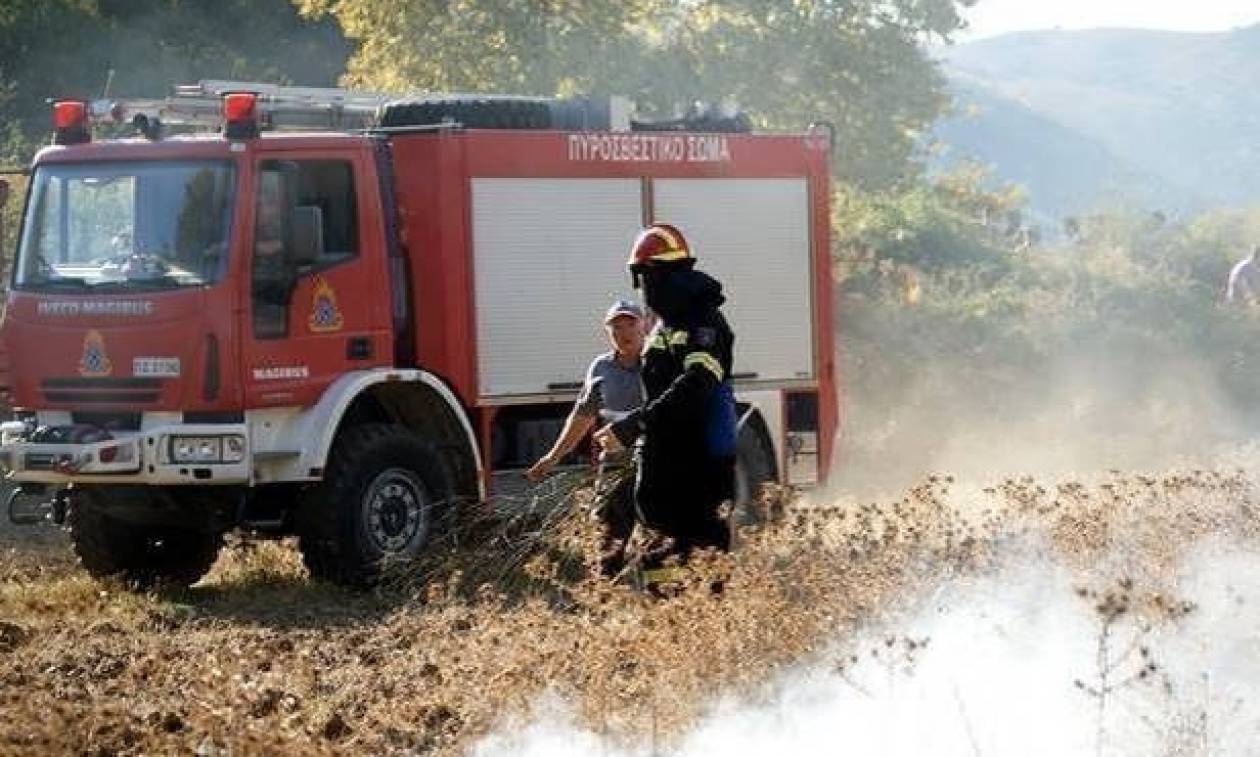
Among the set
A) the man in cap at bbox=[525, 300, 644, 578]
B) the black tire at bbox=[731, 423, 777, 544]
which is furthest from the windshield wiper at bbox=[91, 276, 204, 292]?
the black tire at bbox=[731, 423, 777, 544]

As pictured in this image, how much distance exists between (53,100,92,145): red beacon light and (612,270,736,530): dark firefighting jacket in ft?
15.5

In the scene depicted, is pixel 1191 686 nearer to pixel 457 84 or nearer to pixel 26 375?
pixel 26 375

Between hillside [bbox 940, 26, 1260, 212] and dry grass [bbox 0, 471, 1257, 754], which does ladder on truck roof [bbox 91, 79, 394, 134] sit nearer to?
A: dry grass [bbox 0, 471, 1257, 754]

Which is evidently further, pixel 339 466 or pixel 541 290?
pixel 541 290

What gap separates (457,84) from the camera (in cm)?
2630

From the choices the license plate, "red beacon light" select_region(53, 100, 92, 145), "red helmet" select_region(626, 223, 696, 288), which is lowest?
the license plate

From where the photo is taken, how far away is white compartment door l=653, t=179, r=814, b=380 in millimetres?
14602

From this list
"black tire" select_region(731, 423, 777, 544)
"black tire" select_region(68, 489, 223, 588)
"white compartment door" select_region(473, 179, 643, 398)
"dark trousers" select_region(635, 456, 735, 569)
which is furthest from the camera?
"black tire" select_region(731, 423, 777, 544)

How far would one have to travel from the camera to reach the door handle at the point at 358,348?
1284 cm

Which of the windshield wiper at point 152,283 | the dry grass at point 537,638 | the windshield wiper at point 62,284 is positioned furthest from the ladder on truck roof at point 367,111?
the dry grass at point 537,638

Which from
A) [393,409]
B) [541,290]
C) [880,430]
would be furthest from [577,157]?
[880,430]

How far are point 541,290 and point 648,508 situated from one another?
4.36m

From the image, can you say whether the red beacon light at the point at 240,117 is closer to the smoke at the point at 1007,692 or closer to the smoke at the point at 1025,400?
the smoke at the point at 1007,692

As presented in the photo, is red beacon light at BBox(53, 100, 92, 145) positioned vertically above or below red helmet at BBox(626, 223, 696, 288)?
above
